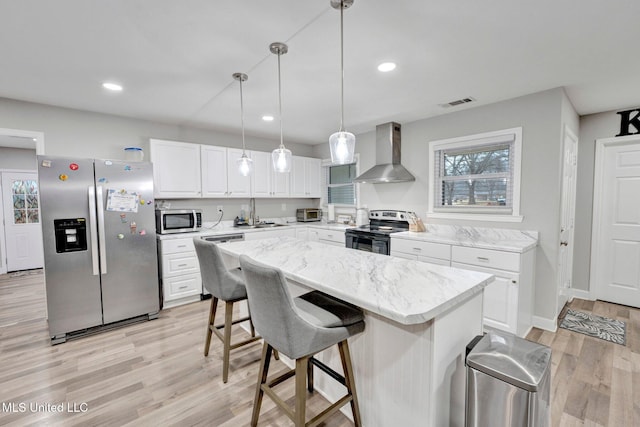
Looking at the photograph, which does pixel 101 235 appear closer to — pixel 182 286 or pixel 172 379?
pixel 182 286

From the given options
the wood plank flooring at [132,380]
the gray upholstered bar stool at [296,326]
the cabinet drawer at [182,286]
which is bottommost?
the wood plank flooring at [132,380]

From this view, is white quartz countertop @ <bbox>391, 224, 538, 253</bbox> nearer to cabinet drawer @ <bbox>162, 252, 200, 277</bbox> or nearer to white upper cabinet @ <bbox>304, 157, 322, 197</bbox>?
white upper cabinet @ <bbox>304, 157, 322, 197</bbox>

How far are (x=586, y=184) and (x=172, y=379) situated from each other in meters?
5.14

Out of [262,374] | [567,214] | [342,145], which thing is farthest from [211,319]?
[567,214]

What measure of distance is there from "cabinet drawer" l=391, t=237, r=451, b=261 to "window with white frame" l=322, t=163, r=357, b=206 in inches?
65.6

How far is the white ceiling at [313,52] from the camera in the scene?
164cm

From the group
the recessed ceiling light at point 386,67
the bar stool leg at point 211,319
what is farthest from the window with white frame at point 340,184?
the bar stool leg at point 211,319

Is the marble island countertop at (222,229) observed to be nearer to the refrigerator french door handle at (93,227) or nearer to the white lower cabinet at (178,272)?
the white lower cabinet at (178,272)

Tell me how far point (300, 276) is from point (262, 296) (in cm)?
31

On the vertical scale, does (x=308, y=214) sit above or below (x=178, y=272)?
above

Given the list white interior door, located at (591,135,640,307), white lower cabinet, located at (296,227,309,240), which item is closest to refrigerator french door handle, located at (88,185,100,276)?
white lower cabinet, located at (296,227,309,240)

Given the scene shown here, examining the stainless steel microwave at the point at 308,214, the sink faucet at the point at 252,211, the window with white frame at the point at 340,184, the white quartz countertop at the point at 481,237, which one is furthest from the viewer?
the stainless steel microwave at the point at 308,214

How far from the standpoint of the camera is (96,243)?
2.89 meters

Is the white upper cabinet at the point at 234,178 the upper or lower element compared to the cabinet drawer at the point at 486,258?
upper
